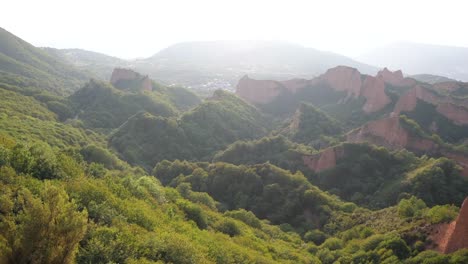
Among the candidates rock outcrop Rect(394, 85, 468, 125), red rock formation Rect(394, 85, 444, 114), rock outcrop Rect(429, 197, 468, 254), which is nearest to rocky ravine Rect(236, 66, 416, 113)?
red rock formation Rect(394, 85, 444, 114)

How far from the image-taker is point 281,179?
180 ft

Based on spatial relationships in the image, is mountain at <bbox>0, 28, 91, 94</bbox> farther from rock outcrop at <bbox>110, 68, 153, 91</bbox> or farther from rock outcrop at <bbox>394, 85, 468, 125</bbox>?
rock outcrop at <bbox>394, 85, 468, 125</bbox>

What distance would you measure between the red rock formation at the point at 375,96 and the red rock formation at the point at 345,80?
5.25m

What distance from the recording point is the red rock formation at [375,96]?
339ft

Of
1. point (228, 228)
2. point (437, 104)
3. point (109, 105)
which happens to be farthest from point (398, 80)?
point (228, 228)

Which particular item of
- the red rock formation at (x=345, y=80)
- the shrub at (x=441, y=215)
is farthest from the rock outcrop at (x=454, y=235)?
the red rock formation at (x=345, y=80)

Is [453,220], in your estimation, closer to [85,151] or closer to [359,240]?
[359,240]

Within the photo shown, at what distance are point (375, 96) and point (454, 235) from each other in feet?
261

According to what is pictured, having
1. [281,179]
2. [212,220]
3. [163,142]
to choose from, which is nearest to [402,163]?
[281,179]

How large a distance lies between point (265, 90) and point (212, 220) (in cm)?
10372

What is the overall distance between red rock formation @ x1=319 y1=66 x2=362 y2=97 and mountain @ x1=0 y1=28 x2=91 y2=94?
86154mm

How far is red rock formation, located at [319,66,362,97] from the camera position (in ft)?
384

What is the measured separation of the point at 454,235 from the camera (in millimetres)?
29359

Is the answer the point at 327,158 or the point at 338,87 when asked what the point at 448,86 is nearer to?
the point at 338,87
